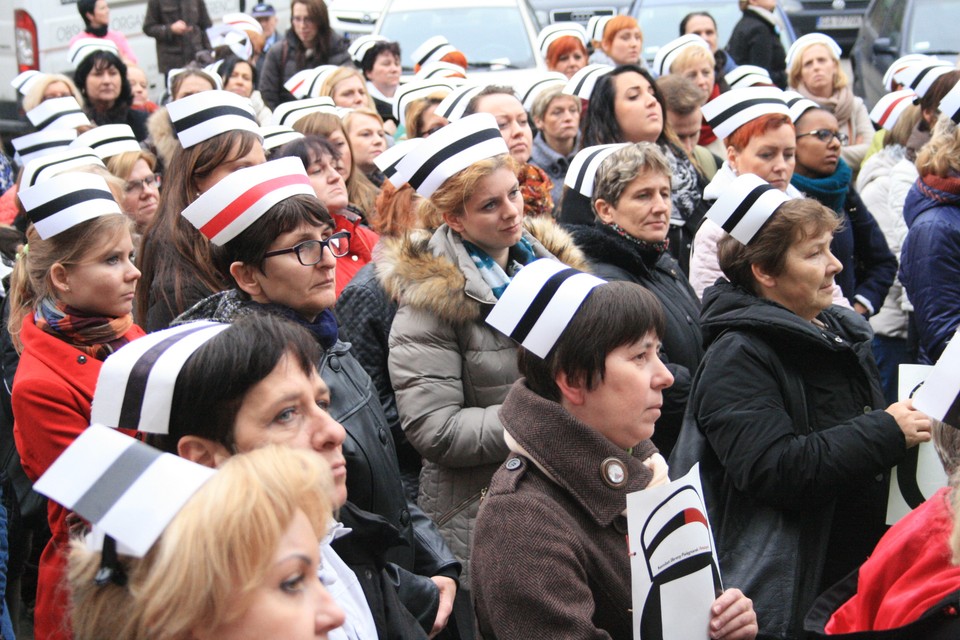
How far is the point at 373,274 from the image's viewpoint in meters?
4.57

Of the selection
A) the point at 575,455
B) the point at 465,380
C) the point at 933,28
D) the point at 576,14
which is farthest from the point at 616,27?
the point at 575,455

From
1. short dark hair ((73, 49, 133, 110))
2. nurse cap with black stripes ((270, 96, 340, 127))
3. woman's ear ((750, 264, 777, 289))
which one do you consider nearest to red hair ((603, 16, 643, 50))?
nurse cap with black stripes ((270, 96, 340, 127))

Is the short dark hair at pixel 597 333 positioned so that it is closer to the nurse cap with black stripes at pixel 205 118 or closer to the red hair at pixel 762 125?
the nurse cap with black stripes at pixel 205 118

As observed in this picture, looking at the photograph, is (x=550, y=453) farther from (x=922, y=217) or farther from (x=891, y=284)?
(x=891, y=284)

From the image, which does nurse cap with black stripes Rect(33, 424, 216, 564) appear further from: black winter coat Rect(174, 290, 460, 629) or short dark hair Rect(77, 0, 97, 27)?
short dark hair Rect(77, 0, 97, 27)

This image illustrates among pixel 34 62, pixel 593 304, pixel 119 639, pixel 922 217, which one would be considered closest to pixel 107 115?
pixel 34 62

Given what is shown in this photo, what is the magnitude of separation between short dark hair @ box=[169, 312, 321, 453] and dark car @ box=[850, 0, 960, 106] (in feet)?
31.6

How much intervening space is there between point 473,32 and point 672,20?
2331 mm

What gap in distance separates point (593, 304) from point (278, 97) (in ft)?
28.1

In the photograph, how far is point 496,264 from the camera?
4277 mm

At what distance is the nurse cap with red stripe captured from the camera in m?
3.51

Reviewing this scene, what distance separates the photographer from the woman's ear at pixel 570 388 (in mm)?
2949

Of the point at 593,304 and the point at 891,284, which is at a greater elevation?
the point at 593,304

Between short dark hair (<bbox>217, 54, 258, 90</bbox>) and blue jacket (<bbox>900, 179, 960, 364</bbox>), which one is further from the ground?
blue jacket (<bbox>900, 179, 960, 364</bbox>)
